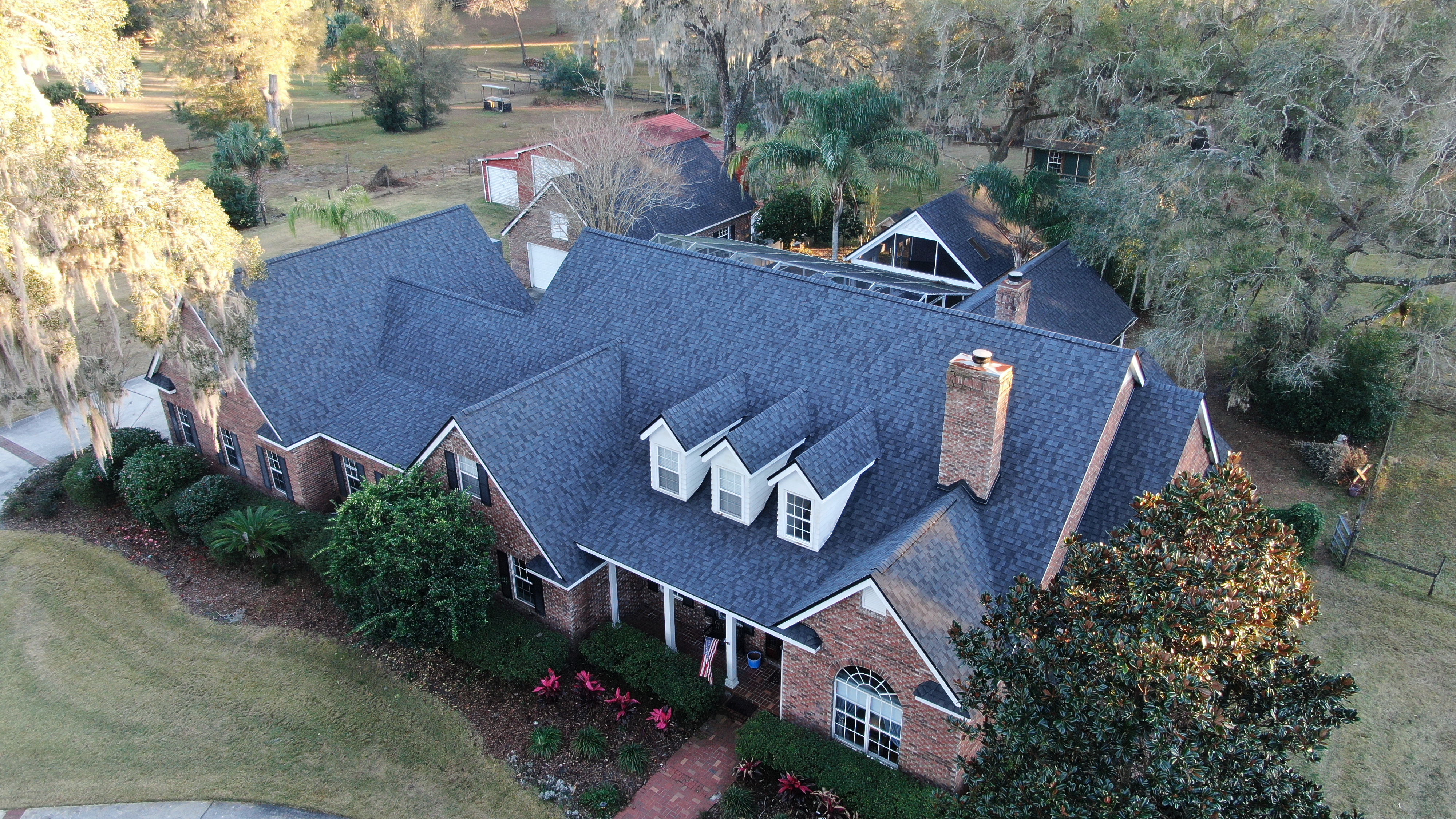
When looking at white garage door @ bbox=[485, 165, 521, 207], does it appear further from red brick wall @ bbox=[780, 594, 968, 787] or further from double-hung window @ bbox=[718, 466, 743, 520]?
red brick wall @ bbox=[780, 594, 968, 787]

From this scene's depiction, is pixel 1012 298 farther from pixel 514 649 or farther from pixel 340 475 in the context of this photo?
pixel 340 475

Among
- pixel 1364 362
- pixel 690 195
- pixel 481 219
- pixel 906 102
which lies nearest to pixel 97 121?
pixel 481 219

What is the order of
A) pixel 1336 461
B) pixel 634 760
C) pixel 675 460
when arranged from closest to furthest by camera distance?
1. pixel 634 760
2. pixel 675 460
3. pixel 1336 461

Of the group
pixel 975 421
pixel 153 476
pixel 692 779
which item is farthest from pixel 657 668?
pixel 153 476

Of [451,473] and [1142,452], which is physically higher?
[1142,452]

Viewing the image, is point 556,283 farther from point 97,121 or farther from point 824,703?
point 97,121

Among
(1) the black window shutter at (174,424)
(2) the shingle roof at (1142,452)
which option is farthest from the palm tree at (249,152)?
(2) the shingle roof at (1142,452)
